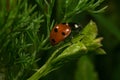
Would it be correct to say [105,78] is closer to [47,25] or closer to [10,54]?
[47,25]

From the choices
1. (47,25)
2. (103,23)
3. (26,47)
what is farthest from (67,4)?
(103,23)

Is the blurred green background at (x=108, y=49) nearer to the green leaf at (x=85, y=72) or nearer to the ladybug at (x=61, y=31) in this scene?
the green leaf at (x=85, y=72)

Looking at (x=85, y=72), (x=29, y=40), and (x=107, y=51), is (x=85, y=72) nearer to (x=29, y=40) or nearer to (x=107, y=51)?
(x=107, y=51)

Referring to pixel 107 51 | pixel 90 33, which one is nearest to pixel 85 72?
pixel 107 51

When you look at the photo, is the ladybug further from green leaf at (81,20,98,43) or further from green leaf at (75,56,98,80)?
green leaf at (75,56,98,80)

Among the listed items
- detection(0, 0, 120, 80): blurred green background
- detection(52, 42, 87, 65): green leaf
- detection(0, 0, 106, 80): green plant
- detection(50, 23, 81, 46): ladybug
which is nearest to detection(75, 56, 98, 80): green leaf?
detection(0, 0, 120, 80): blurred green background
